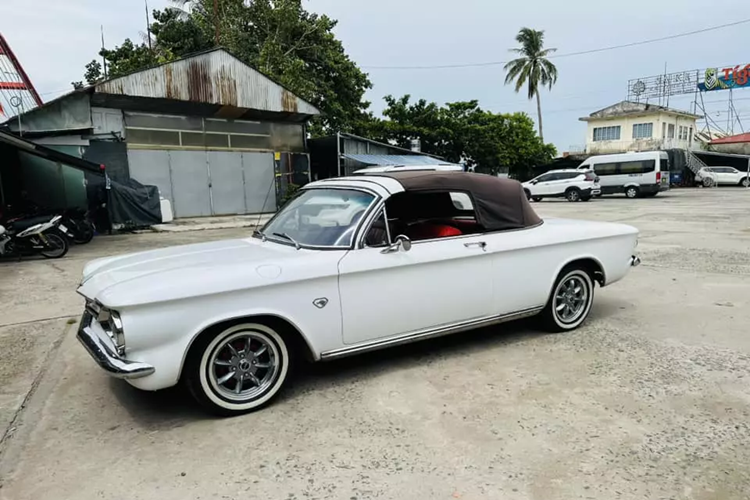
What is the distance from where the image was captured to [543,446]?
2855 millimetres

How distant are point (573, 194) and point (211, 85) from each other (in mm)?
17307

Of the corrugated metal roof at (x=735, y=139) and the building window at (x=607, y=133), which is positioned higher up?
the building window at (x=607, y=133)

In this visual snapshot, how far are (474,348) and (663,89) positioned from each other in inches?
1931

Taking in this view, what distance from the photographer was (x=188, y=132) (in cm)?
1814

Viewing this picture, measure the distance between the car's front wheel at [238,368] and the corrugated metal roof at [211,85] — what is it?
15.1 m

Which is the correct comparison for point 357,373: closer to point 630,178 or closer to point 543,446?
point 543,446

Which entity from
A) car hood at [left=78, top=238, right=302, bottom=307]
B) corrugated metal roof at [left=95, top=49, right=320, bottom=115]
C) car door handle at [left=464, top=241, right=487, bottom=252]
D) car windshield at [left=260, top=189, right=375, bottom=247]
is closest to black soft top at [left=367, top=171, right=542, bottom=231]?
car door handle at [left=464, top=241, right=487, bottom=252]

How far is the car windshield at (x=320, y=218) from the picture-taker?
12.2 feet

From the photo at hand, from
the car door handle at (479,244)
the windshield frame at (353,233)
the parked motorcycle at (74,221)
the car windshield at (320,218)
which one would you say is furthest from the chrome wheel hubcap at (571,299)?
the parked motorcycle at (74,221)

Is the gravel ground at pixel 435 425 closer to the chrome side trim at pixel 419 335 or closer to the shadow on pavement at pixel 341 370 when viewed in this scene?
the shadow on pavement at pixel 341 370

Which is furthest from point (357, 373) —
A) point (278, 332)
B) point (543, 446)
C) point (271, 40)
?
point (271, 40)

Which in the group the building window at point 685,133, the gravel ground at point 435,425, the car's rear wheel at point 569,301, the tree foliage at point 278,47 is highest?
the tree foliage at point 278,47

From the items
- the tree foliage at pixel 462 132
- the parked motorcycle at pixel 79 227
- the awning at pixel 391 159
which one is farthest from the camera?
the tree foliage at pixel 462 132

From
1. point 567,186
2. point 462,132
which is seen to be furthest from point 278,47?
point 567,186
